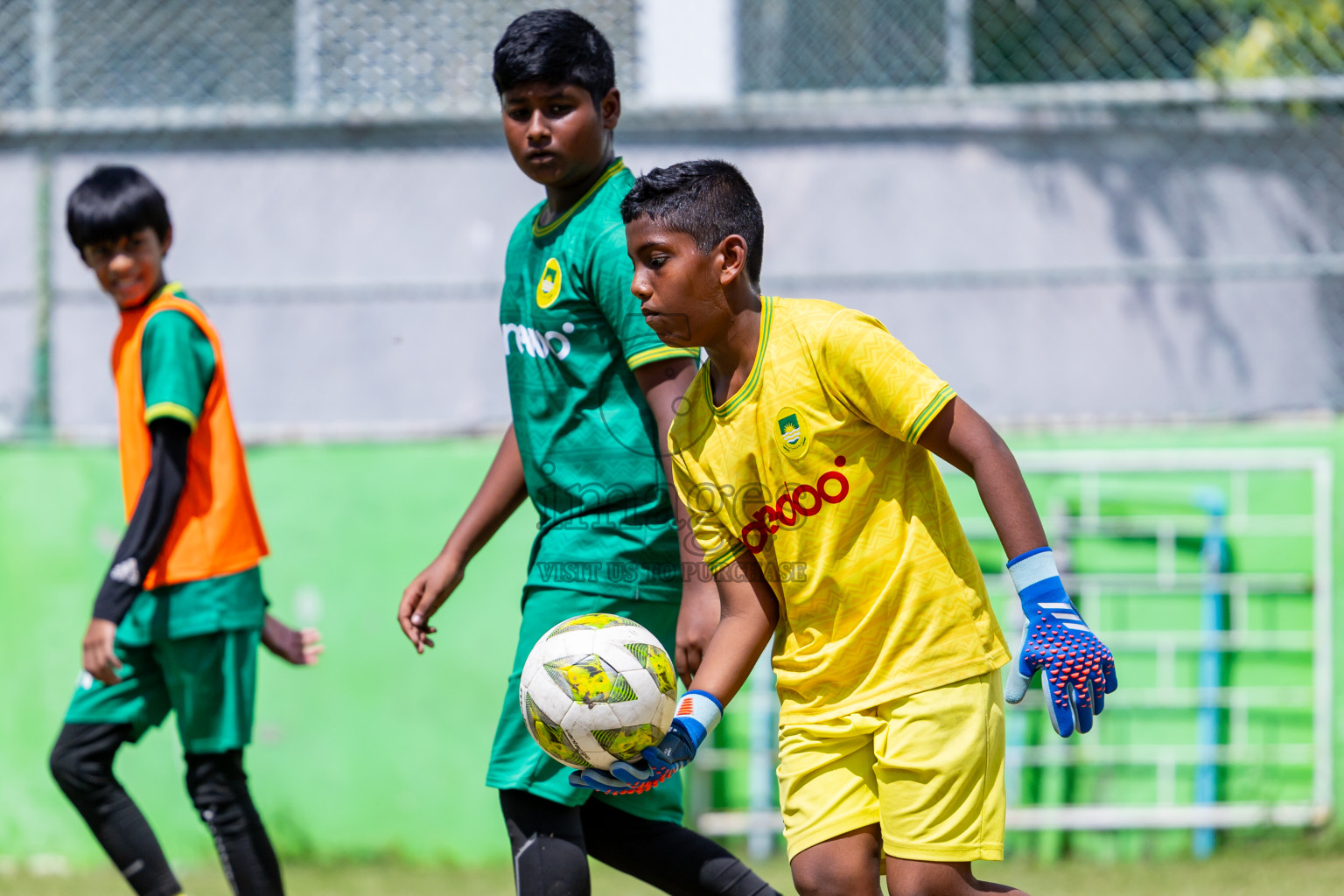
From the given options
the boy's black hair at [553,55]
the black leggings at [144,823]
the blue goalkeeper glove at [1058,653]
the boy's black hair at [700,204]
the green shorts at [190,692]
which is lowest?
the black leggings at [144,823]

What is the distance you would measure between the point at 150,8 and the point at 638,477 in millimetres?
4467

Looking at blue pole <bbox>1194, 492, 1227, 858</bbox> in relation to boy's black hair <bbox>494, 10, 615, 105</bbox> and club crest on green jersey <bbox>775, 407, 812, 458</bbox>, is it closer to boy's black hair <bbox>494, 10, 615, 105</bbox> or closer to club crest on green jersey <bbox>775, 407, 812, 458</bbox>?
club crest on green jersey <bbox>775, 407, 812, 458</bbox>

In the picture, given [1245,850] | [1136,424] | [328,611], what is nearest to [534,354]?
[328,611]

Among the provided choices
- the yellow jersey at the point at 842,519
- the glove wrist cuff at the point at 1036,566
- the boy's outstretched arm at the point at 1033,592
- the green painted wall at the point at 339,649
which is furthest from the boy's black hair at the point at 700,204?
the green painted wall at the point at 339,649

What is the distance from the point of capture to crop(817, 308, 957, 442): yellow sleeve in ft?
8.43

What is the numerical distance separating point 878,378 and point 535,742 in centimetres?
108

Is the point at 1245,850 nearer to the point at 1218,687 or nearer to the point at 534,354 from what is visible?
the point at 1218,687

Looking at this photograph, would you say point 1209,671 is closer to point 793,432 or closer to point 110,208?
point 793,432

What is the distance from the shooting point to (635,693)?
8.70ft

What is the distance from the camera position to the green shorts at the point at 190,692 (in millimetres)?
3715

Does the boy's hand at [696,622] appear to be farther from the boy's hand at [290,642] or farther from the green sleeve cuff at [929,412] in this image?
the boy's hand at [290,642]

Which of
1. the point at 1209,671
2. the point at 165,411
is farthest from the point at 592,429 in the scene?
the point at 1209,671

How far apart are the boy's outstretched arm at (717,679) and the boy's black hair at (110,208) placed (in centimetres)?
212

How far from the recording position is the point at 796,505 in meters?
2.76
